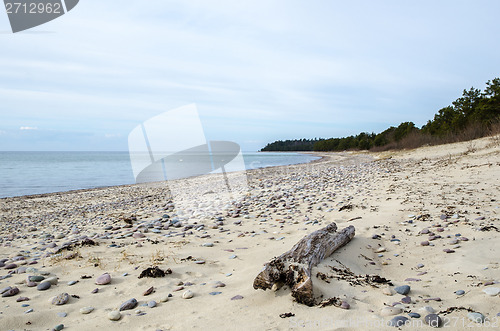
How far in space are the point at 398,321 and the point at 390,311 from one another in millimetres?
149

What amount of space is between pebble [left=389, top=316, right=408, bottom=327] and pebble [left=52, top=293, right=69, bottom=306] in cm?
327

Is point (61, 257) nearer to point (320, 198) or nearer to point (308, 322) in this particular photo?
point (308, 322)

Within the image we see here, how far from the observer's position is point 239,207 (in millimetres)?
8375

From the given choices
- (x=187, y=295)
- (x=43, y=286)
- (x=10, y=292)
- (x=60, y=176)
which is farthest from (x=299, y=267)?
(x=60, y=176)

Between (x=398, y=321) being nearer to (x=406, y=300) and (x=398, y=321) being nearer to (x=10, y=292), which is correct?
(x=406, y=300)

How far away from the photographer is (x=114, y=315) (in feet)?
9.25

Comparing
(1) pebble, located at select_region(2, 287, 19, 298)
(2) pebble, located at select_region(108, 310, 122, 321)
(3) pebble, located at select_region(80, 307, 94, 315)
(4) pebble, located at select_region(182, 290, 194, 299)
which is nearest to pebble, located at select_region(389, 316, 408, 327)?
(4) pebble, located at select_region(182, 290, 194, 299)

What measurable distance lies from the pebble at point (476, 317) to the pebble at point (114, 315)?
3.02 m

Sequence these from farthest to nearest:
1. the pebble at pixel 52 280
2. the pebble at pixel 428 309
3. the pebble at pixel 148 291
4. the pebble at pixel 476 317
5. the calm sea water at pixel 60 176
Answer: the calm sea water at pixel 60 176
the pebble at pixel 52 280
the pebble at pixel 148 291
the pebble at pixel 428 309
the pebble at pixel 476 317

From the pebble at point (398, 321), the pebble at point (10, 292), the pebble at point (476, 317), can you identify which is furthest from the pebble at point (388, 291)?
the pebble at point (10, 292)

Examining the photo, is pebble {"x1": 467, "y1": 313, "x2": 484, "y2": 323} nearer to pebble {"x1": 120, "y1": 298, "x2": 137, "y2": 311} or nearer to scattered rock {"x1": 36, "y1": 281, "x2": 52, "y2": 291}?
pebble {"x1": 120, "y1": 298, "x2": 137, "y2": 311}

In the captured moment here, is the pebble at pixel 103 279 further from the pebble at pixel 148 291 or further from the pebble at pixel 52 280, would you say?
the pebble at pixel 148 291

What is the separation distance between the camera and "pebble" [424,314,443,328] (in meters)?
2.22

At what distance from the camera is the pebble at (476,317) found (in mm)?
2211
